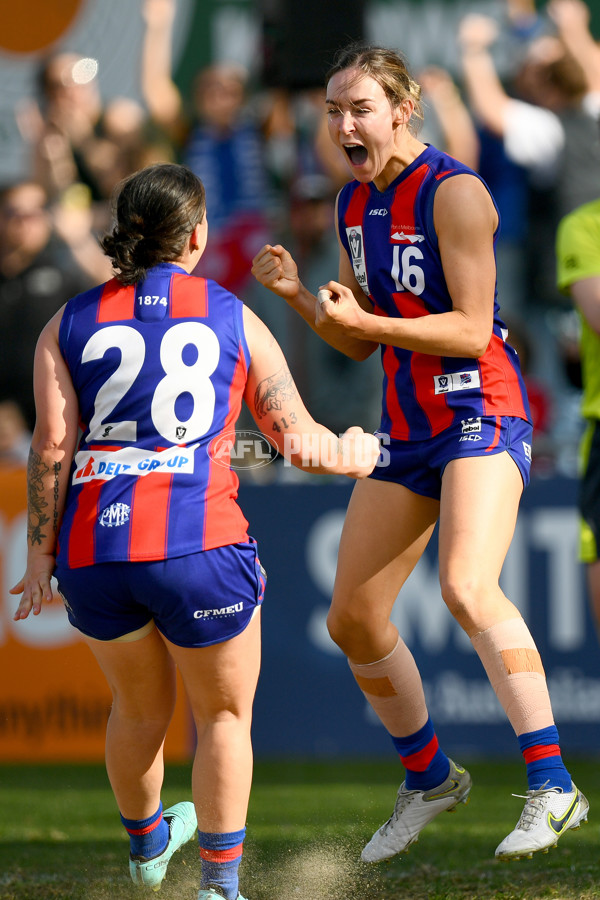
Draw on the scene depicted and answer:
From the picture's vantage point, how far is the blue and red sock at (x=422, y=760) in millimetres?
4102

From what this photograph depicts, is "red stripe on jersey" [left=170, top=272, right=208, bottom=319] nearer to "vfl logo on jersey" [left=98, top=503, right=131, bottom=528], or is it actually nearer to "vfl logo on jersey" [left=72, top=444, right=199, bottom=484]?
"vfl logo on jersey" [left=72, top=444, right=199, bottom=484]

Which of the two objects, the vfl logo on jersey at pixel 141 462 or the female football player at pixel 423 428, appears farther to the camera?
the female football player at pixel 423 428

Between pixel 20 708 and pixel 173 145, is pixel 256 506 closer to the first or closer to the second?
pixel 20 708

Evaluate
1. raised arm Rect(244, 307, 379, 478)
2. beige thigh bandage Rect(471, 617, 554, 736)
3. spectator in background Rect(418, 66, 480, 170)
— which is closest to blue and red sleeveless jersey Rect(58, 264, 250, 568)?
raised arm Rect(244, 307, 379, 478)

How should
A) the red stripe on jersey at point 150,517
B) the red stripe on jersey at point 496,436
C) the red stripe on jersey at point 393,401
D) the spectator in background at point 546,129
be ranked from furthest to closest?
the spectator in background at point 546,129 < the red stripe on jersey at point 393,401 < the red stripe on jersey at point 496,436 < the red stripe on jersey at point 150,517

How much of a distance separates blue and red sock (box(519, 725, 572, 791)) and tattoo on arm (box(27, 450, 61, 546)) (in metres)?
1.61

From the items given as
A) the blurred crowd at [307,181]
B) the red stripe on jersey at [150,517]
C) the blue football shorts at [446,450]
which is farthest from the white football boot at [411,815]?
the blurred crowd at [307,181]

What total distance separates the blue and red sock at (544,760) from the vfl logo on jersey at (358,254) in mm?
1605

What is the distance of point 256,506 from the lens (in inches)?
282

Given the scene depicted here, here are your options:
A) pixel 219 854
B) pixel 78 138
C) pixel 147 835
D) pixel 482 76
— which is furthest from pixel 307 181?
pixel 219 854

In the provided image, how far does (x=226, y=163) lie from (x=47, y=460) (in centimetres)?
544

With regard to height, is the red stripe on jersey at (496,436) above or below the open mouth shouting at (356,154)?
below

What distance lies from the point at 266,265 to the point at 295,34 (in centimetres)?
424

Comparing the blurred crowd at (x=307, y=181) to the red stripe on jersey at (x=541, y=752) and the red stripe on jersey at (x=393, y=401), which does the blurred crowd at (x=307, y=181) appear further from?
the red stripe on jersey at (x=541, y=752)
